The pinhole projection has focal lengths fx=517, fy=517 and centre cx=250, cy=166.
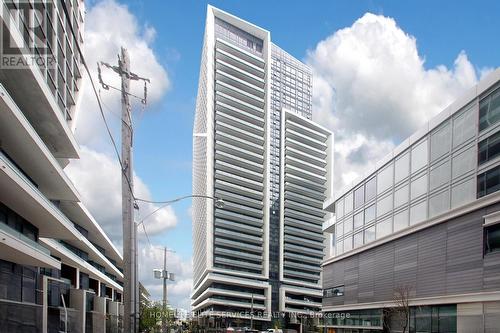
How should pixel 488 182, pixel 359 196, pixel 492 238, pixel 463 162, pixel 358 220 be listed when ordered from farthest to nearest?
pixel 359 196 → pixel 358 220 → pixel 463 162 → pixel 488 182 → pixel 492 238

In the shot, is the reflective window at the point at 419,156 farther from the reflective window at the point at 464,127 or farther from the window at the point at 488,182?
the window at the point at 488,182

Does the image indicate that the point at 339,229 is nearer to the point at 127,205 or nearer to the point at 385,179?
the point at 385,179

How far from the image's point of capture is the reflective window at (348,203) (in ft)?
191

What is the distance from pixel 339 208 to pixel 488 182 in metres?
30.9

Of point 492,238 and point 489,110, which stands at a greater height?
point 489,110

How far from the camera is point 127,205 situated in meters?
16.1

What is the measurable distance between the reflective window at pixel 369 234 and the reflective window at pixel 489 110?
63.9 ft

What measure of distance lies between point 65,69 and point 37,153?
17.2 meters

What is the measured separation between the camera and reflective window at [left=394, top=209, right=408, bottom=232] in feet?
143

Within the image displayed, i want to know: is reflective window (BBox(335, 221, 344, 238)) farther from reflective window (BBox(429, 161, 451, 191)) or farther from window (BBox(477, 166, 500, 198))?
window (BBox(477, 166, 500, 198))

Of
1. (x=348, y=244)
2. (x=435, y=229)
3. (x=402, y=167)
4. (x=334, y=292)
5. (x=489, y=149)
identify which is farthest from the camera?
(x=334, y=292)

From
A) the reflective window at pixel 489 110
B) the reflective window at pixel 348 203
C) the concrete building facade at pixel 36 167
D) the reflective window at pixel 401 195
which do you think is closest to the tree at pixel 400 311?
the reflective window at pixel 401 195

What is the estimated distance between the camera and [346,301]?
57.1 metres

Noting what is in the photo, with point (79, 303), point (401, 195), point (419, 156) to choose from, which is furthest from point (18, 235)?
point (401, 195)
